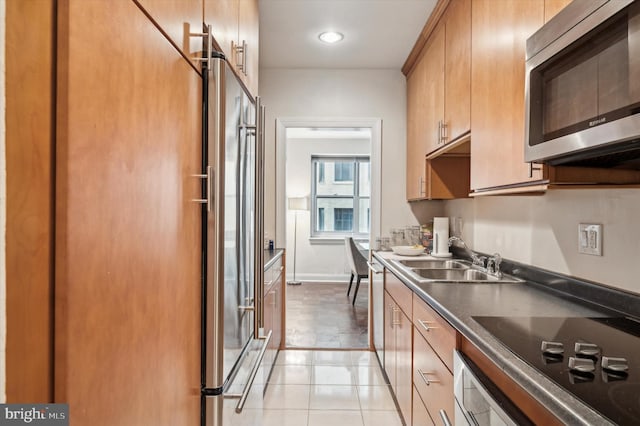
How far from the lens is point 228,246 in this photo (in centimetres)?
126

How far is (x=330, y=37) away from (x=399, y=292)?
194 cm

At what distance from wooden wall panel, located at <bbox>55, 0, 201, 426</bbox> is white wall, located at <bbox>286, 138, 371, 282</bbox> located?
5743 millimetres

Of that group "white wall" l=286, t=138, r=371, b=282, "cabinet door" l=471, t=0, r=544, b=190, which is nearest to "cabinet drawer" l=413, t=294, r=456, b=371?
"cabinet door" l=471, t=0, r=544, b=190

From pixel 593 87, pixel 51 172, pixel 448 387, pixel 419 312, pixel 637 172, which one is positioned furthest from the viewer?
pixel 419 312

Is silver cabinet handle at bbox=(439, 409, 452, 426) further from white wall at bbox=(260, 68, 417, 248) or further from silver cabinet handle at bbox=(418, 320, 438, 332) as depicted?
white wall at bbox=(260, 68, 417, 248)

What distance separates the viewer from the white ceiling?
2.45 metres

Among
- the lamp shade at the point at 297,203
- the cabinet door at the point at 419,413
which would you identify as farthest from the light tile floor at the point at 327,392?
the lamp shade at the point at 297,203

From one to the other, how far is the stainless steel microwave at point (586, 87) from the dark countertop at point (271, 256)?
1.69m

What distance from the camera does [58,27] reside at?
0.53 meters

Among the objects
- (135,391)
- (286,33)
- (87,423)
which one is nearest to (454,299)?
(135,391)

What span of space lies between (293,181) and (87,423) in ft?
20.8

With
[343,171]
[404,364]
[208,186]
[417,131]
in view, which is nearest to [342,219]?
[343,171]

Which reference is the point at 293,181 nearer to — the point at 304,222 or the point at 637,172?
the point at 304,222

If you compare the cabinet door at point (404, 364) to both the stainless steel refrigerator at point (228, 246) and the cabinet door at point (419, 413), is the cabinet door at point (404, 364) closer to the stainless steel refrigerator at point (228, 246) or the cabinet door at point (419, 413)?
the cabinet door at point (419, 413)
